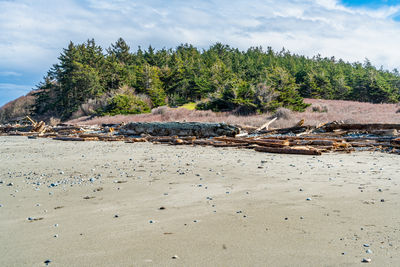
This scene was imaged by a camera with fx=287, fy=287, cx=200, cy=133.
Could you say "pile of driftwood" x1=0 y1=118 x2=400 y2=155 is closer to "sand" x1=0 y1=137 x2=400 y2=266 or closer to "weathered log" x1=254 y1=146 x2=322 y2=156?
"weathered log" x1=254 y1=146 x2=322 y2=156

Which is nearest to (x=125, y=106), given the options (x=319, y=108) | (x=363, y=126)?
(x=319, y=108)

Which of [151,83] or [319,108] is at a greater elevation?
[151,83]

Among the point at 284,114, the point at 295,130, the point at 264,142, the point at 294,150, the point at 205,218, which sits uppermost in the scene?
the point at 284,114

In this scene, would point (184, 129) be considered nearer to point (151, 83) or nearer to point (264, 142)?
point (264, 142)

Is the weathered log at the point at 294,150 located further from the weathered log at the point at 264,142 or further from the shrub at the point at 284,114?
the shrub at the point at 284,114

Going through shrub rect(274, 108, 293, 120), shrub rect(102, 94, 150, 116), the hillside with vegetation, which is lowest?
shrub rect(274, 108, 293, 120)

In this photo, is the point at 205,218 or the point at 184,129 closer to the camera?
the point at 205,218

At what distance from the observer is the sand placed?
2.13m

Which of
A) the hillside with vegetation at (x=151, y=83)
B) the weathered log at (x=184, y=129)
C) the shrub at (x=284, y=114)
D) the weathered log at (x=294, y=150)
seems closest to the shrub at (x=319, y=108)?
the shrub at (x=284, y=114)

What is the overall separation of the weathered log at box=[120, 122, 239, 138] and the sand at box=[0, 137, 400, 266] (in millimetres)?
8869

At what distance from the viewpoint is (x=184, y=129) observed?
15148 millimetres

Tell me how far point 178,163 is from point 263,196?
10.8 feet

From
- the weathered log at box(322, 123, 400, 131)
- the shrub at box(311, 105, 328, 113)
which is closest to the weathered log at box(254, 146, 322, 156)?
the weathered log at box(322, 123, 400, 131)

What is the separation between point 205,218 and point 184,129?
12309 mm
